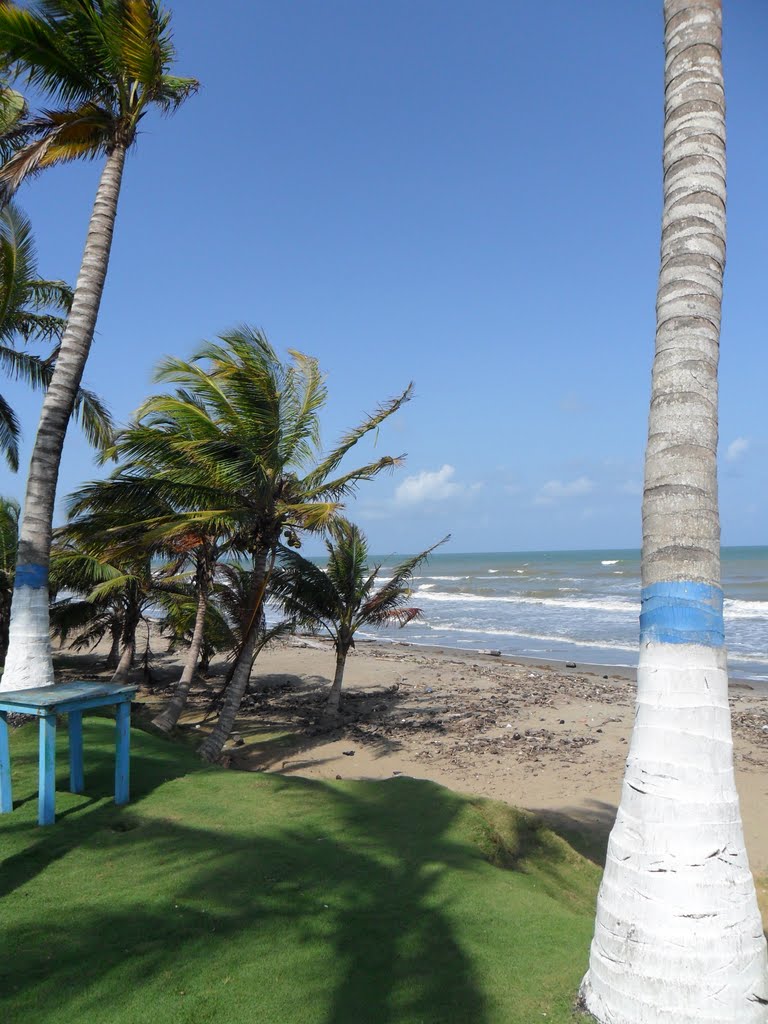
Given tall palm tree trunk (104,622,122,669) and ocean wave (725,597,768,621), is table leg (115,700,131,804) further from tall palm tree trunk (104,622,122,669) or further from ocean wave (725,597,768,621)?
ocean wave (725,597,768,621)

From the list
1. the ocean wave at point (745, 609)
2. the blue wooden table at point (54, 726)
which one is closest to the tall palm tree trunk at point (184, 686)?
the blue wooden table at point (54, 726)

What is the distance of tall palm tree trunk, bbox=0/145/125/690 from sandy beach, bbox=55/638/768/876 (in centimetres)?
471

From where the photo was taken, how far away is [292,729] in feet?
49.1

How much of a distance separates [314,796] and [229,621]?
11531 mm

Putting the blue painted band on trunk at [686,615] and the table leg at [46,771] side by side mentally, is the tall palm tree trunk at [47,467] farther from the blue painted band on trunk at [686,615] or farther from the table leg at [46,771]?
the blue painted band on trunk at [686,615]

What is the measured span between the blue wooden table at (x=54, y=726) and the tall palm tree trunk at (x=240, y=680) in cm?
386

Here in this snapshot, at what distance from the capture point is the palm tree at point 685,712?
10.3ft

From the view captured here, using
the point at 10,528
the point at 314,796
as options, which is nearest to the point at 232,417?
the point at 314,796

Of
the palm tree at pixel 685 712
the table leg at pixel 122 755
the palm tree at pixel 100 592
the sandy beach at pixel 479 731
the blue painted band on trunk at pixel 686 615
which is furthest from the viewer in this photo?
the palm tree at pixel 100 592

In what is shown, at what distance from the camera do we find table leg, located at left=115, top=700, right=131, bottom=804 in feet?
20.8

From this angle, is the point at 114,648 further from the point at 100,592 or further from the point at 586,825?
the point at 586,825

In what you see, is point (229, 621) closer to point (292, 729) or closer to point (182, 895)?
point (292, 729)

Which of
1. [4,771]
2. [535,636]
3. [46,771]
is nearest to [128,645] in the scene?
[4,771]

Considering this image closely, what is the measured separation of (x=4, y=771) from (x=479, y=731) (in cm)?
1018
